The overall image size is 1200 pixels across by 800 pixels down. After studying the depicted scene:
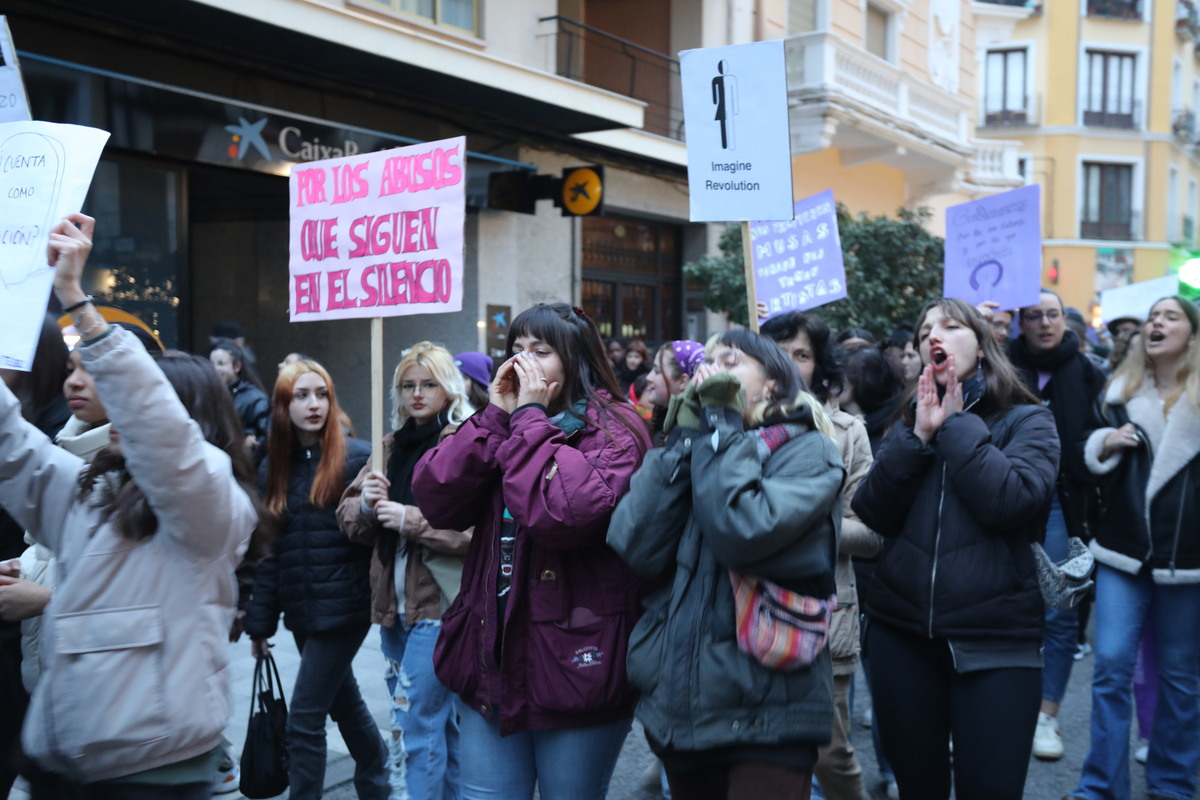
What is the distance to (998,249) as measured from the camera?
20.6ft

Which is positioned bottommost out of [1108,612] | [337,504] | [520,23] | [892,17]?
[1108,612]

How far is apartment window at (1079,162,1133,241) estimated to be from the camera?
1453 inches

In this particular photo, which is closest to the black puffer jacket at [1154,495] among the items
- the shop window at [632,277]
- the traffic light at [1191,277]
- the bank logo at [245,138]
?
the traffic light at [1191,277]

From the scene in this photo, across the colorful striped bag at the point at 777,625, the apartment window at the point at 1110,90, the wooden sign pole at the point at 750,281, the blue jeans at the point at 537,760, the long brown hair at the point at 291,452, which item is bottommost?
the blue jeans at the point at 537,760

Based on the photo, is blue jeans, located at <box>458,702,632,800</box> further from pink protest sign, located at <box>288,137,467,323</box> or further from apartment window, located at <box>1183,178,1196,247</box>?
apartment window, located at <box>1183,178,1196,247</box>

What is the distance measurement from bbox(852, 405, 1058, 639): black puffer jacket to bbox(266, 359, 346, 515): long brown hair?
2.16 meters

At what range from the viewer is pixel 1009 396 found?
11.1ft

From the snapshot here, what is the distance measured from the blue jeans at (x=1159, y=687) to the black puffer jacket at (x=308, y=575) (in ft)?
9.97

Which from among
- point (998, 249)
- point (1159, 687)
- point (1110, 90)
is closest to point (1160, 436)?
point (1159, 687)

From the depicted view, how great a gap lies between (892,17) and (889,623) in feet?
57.1

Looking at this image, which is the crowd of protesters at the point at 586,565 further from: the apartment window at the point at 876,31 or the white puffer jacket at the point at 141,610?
the apartment window at the point at 876,31

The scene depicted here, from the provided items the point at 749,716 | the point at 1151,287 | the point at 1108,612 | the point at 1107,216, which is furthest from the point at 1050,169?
the point at 749,716

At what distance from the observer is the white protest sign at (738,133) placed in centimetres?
416

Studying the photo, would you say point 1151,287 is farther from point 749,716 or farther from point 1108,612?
point 749,716
